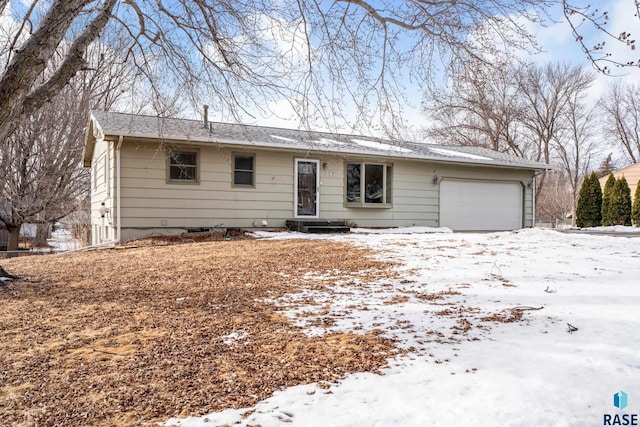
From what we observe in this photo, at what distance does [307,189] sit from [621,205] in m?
13.8

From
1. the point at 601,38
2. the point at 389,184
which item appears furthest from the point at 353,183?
the point at 601,38

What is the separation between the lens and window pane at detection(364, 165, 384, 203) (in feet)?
38.2

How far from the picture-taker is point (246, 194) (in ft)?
34.0

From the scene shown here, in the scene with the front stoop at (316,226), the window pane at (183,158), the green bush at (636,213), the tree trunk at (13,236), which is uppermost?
the window pane at (183,158)

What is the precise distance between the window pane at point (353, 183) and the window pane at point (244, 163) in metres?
2.84

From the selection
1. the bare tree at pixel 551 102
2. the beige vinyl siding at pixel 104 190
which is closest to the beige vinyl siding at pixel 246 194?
the beige vinyl siding at pixel 104 190

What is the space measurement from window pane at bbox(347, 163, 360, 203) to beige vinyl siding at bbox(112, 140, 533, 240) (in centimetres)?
21

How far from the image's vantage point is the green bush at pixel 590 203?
55.7ft

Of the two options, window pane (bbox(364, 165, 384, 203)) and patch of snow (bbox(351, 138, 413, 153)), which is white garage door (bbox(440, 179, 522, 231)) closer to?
patch of snow (bbox(351, 138, 413, 153))

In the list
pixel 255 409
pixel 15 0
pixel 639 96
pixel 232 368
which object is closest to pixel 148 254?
pixel 15 0

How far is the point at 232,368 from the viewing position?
2.33m

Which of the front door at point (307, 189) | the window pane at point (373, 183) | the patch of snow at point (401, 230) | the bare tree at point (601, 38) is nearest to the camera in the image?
the bare tree at point (601, 38)

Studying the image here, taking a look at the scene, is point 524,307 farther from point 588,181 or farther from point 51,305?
point 588,181

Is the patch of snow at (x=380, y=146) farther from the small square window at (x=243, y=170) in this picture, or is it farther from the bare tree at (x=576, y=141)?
the bare tree at (x=576, y=141)
